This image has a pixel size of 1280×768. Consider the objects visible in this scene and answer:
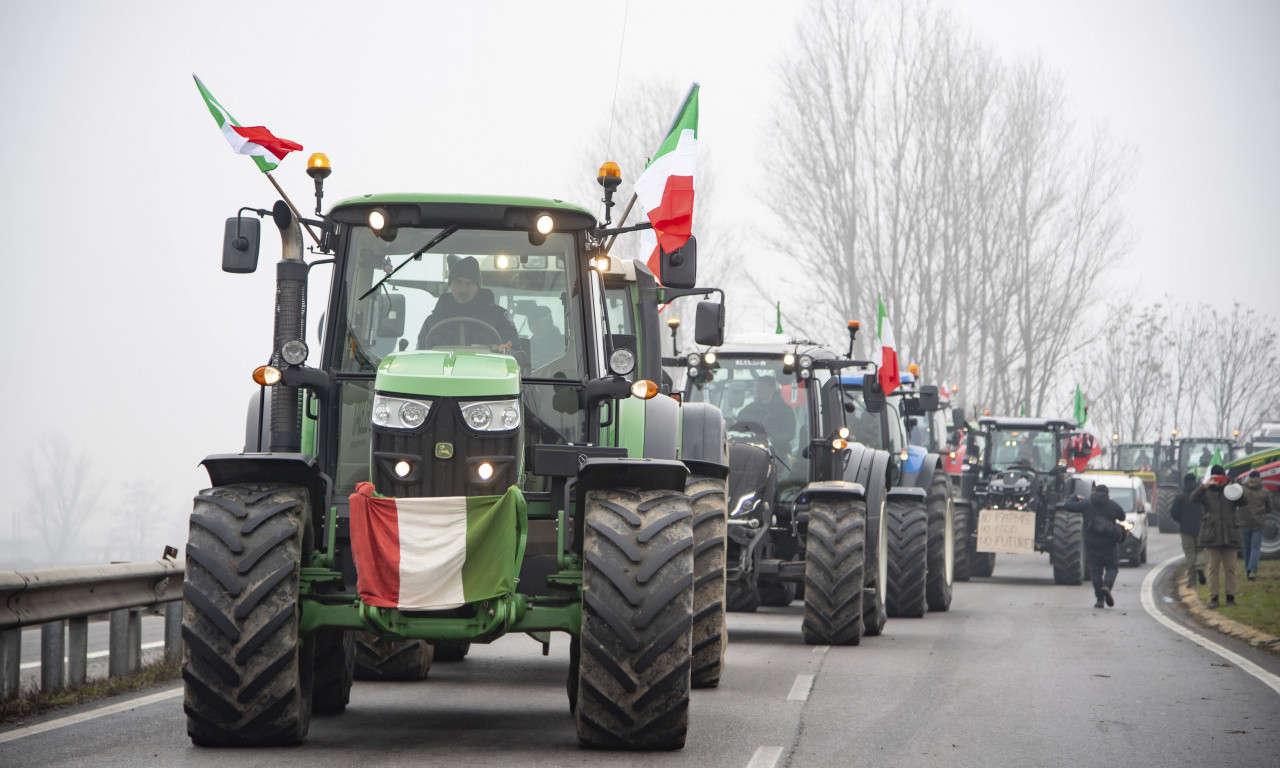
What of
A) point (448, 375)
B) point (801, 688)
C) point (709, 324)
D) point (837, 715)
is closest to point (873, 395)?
point (709, 324)

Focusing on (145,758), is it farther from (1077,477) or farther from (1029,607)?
(1077,477)

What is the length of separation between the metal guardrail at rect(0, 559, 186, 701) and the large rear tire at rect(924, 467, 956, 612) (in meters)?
10.2

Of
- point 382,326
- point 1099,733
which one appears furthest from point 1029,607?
point 382,326

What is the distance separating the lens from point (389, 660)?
34.7 feet

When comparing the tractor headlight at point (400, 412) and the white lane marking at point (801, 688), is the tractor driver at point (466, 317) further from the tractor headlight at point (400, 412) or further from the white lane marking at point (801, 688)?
the white lane marking at point (801, 688)

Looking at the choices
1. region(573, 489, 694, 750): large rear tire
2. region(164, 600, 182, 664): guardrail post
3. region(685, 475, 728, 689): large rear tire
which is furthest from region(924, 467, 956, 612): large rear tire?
region(573, 489, 694, 750): large rear tire

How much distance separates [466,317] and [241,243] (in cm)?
124

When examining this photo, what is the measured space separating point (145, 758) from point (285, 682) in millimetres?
731

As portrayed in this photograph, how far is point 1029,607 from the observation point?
20.1 meters

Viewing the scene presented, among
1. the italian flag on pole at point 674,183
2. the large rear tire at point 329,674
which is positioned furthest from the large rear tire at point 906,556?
the large rear tire at point 329,674

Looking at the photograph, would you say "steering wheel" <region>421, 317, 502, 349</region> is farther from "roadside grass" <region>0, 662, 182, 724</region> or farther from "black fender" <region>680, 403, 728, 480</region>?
"black fender" <region>680, 403, 728, 480</region>

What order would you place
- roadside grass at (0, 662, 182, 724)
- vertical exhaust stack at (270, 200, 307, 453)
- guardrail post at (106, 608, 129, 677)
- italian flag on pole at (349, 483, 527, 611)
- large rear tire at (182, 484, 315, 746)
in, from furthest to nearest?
1. guardrail post at (106, 608, 129, 677)
2. roadside grass at (0, 662, 182, 724)
3. vertical exhaust stack at (270, 200, 307, 453)
4. italian flag on pole at (349, 483, 527, 611)
5. large rear tire at (182, 484, 315, 746)

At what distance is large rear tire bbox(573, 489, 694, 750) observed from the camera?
23.7 feet

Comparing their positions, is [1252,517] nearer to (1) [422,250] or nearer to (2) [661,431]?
(2) [661,431]
